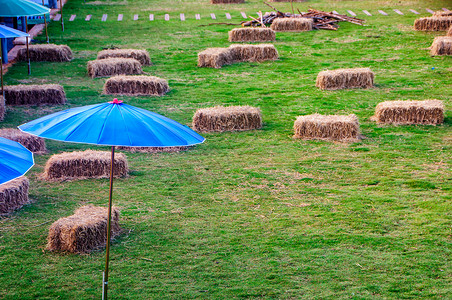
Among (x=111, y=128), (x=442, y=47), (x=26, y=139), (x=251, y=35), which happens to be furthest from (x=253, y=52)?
(x=111, y=128)

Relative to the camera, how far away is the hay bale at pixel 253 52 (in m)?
21.3

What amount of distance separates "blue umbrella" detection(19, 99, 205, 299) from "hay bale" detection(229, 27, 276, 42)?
1850cm

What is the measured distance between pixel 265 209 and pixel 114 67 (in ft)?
37.3

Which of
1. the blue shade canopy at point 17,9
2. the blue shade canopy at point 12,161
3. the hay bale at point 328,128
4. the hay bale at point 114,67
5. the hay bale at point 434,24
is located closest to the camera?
the blue shade canopy at point 12,161

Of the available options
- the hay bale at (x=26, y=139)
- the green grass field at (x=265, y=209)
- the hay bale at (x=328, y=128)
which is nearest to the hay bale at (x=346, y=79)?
the green grass field at (x=265, y=209)

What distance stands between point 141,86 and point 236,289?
438 inches

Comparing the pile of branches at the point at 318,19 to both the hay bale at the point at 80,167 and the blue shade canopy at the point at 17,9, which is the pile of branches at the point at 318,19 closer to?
the blue shade canopy at the point at 17,9

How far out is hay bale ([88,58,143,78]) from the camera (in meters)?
19.2

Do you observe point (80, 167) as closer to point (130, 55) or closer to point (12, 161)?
→ point (12, 161)

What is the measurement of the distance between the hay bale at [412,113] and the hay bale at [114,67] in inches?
340

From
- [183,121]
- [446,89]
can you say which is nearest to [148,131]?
[183,121]

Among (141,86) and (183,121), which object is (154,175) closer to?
(183,121)

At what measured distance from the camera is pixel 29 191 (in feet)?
33.0

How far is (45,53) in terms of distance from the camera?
2195 cm
